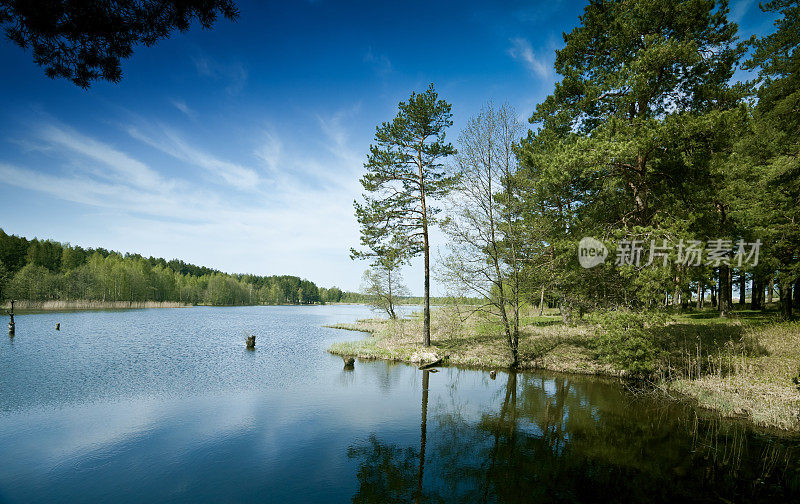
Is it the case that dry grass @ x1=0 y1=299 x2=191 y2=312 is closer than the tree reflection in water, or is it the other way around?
the tree reflection in water

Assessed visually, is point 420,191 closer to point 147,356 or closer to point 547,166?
point 547,166

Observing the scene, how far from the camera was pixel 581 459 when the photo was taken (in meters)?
8.06

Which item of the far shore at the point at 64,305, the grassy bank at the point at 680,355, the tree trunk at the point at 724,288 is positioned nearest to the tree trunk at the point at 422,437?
the grassy bank at the point at 680,355

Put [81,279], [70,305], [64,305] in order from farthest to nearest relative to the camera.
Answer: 1. [81,279]
2. [70,305]
3. [64,305]

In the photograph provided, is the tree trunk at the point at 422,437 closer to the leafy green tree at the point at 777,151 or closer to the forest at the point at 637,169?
the forest at the point at 637,169

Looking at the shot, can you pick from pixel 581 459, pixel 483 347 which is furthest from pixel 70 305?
pixel 581 459

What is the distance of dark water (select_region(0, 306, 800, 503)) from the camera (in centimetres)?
673

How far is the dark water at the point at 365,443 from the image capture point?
673 cm

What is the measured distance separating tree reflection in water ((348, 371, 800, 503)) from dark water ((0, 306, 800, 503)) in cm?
4

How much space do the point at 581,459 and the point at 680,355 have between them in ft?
39.6

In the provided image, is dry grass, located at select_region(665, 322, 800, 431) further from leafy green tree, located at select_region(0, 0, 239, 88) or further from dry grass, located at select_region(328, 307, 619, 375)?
leafy green tree, located at select_region(0, 0, 239, 88)

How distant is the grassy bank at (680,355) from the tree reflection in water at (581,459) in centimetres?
141

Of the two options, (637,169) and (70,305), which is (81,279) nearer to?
(70,305)

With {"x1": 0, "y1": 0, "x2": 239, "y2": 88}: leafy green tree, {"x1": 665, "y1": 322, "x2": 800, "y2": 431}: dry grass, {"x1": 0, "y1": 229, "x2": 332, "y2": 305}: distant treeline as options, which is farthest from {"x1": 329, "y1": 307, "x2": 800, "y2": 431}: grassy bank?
{"x1": 0, "y1": 229, "x2": 332, "y2": 305}: distant treeline
